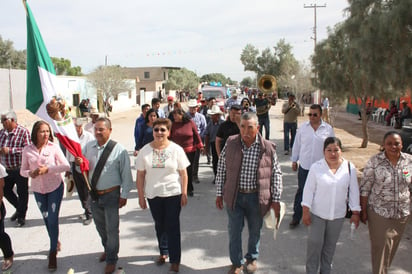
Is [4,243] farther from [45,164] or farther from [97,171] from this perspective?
[97,171]

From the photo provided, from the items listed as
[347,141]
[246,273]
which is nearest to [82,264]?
[246,273]

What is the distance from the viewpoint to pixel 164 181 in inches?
150

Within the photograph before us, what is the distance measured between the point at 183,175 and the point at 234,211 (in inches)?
26.2

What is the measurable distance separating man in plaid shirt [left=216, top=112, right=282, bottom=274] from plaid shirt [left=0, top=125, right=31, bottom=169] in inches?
129

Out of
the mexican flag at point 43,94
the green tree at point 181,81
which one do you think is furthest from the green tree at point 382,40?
the green tree at point 181,81

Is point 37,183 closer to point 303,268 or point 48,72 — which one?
point 48,72

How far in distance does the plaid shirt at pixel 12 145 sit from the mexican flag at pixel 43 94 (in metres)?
1.31

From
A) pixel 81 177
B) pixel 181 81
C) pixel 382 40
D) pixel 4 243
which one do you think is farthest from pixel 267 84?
pixel 181 81

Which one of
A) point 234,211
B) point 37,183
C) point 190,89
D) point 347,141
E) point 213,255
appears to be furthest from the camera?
point 190,89

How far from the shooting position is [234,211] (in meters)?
3.80

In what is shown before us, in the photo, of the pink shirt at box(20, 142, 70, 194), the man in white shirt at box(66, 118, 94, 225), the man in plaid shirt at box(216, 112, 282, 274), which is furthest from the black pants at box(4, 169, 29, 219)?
the man in plaid shirt at box(216, 112, 282, 274)

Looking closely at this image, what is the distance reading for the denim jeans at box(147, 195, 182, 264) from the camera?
3891mm

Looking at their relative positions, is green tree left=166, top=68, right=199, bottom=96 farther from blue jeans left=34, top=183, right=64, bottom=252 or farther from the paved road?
blue jeans left=34, top=183, right=64, bottom=252

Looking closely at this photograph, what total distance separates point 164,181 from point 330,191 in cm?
166
